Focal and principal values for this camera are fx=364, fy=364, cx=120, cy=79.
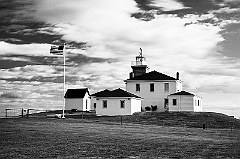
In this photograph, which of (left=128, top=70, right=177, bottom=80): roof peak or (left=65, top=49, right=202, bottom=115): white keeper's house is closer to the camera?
(left=65, top=49, right=202, bottom=115): white keeper's house

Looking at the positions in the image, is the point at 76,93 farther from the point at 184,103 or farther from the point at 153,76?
the point at 184,103

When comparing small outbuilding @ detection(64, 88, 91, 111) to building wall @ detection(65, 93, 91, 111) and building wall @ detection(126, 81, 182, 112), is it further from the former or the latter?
building wall @ detection(126, 81, 182, 112)

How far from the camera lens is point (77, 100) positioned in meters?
66.8

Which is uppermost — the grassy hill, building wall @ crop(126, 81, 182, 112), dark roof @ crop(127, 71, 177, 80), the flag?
the flag

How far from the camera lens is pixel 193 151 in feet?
49.9

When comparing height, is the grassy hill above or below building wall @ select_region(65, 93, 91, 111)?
below

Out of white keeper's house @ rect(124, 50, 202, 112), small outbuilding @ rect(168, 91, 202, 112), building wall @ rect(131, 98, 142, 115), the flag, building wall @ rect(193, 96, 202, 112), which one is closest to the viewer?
the flag

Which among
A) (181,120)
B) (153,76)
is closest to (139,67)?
(153,76)

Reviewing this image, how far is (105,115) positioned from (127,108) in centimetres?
324

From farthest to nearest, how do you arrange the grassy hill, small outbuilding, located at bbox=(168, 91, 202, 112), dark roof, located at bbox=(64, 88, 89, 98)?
1. dark roof, located at bbox=(64, 88, 89, 98)
2. small outbuilding, located at bbox=(168, 91, 202, 112)
3. the grassy hill

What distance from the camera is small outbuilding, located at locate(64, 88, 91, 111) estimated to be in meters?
66.6

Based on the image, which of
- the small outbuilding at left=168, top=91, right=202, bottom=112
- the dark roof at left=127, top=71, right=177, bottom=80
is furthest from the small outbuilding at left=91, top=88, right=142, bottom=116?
the dark roof at left=127, top=71, right=177, bottom=80

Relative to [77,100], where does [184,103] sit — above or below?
below

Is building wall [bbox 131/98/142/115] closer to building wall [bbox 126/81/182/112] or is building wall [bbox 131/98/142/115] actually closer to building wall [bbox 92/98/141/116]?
building wall [bbox 92/98/141/116]
